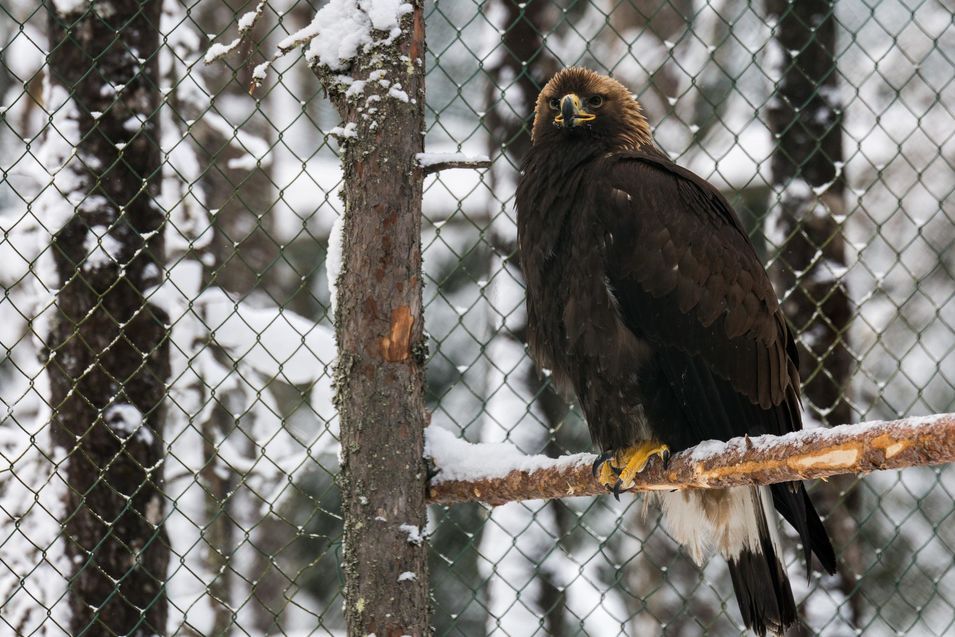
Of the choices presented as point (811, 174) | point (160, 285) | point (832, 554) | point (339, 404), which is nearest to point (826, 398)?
point (811, 174)

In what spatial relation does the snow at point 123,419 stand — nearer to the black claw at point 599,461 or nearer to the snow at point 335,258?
the snow at point 335,258

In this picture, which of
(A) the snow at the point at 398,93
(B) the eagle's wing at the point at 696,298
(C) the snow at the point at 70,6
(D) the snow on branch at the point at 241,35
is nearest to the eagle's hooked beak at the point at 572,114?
(B) the eagle's wing at the point at 696,298

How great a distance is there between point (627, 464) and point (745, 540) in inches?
20.8

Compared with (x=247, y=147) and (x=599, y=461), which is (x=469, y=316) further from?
(x=599, y=461)

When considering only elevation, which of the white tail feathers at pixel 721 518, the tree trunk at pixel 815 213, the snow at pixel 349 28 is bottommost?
the white tail feathers at pixel 721 518

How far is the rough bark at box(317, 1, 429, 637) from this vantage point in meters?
3.09

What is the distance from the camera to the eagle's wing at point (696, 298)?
127 inches

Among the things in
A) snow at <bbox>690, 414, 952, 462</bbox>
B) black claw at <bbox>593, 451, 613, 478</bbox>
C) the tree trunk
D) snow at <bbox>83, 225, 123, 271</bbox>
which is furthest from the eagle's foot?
snow at <bbox>83, 225, 123, 271</bbox>

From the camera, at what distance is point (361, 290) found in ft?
10.3

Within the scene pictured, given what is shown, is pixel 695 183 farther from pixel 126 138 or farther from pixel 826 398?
pixel 126 138

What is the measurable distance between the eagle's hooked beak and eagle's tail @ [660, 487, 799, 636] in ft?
4.08

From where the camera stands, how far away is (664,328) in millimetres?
3246

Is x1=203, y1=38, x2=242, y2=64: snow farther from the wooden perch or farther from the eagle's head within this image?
A: the wooden perch

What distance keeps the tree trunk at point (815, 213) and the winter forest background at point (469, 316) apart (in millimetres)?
27
